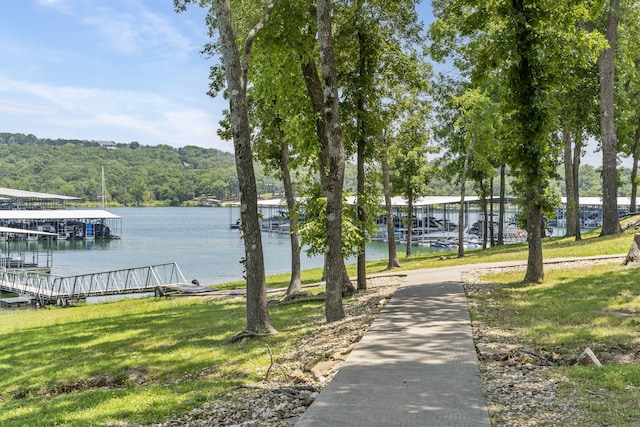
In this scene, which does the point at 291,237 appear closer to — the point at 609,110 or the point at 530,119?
the point at 530,119

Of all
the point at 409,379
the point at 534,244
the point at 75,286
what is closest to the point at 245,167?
the point at 409,379

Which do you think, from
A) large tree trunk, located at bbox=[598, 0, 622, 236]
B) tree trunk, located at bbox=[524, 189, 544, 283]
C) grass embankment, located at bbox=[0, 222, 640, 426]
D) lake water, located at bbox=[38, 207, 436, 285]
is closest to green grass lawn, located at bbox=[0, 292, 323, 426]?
grass embankment, located at bbox=[0, 222, 640, 426]

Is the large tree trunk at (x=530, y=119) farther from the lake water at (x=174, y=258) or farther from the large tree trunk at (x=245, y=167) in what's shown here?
the lake water at (x=174, y=258)

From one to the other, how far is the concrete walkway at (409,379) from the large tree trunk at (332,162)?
1466mm

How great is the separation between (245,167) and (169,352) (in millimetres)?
3968

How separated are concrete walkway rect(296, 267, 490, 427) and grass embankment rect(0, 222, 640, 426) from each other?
128 centimetres

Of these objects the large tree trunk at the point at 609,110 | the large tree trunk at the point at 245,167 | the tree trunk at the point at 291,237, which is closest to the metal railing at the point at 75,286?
the tree trunk at the point at 291,237

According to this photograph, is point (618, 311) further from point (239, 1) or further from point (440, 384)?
point (239, 1)

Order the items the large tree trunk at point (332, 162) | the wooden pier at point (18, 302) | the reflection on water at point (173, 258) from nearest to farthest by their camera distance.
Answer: the large tree trunk at point (332, 162)
the wooden pier at point (18, 302)
the reflection on water at point (173, 258)

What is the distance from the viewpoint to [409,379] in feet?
20.3

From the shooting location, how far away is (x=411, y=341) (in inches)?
322

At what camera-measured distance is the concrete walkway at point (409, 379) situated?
502cm

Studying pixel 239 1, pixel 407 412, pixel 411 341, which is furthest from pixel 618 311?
pixel 239 1

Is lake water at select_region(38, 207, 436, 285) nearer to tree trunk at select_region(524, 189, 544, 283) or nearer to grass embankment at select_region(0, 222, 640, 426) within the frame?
grass embankment at select_region(0, 222, 640, 426)
